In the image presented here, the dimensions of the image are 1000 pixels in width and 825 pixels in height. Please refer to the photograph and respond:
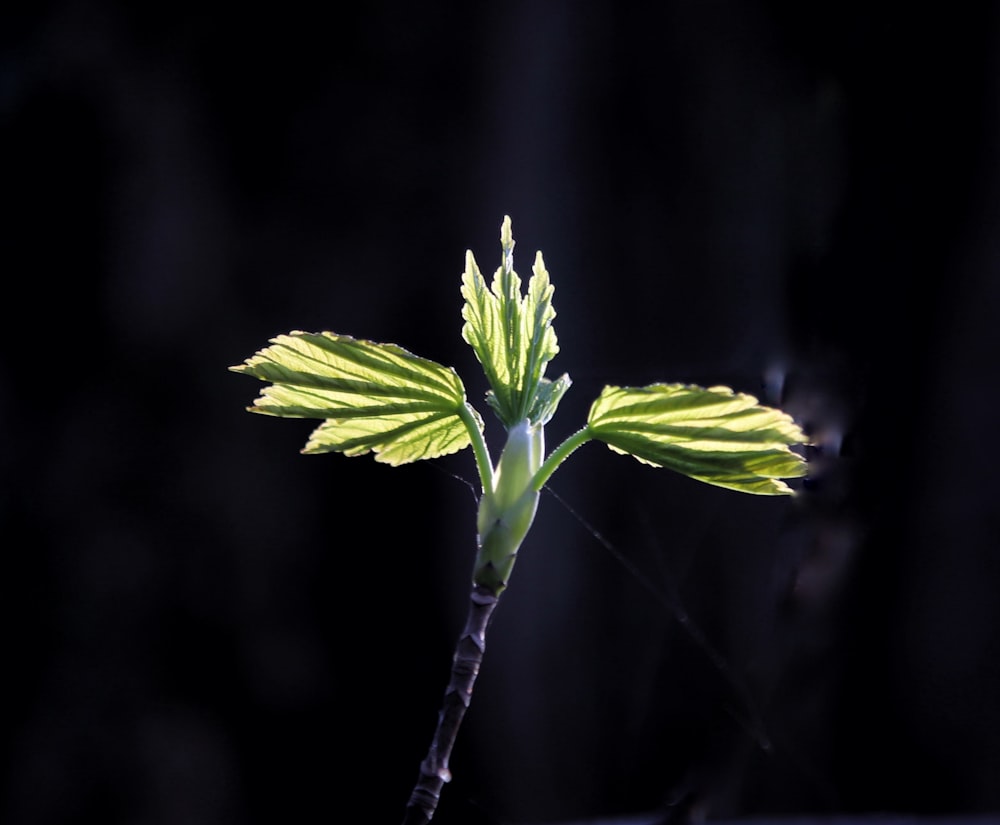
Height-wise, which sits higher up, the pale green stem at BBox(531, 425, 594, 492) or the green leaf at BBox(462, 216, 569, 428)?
the green leaf at BBox(462, 216, 569, 428)

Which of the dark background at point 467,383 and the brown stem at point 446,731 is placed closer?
the brown stem at point 446,731

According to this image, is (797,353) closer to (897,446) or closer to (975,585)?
(897,446)

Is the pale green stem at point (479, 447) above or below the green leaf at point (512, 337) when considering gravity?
below

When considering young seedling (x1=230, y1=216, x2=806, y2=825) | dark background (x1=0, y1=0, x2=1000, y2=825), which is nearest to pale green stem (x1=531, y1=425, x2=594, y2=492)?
young seedling (x1=230, y1=216, x2=806, y2=825)

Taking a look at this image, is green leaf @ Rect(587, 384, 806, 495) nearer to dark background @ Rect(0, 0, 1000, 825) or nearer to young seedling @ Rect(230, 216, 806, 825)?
young seedling @ Rect(230, 216, 806, 825)

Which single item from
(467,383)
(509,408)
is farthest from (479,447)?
(467,383)

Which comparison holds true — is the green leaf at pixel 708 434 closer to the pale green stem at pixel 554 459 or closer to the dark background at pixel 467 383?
the pale green stem at pixel 554 459

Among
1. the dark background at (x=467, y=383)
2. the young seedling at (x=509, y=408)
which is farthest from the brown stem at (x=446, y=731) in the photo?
the dark background at (x=467, y=383)

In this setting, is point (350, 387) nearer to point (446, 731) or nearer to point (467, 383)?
point (446, 731)

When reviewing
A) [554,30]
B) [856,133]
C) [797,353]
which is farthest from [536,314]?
[554,30]
